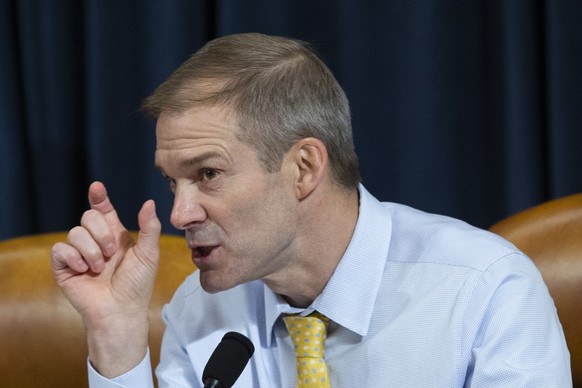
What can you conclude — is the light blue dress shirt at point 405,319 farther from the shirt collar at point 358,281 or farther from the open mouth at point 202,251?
the open mouth at point 202,251

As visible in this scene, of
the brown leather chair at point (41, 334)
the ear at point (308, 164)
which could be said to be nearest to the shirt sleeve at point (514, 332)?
the ear at point (308, 164)

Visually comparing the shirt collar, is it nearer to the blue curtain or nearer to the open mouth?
the open mouth

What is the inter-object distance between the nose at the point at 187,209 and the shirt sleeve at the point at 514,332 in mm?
405

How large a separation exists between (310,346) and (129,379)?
28 cm

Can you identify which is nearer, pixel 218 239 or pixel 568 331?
pixel 218 239

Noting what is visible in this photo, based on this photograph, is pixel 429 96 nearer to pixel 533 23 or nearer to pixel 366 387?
pixel 533 23

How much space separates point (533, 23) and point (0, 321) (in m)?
1.25

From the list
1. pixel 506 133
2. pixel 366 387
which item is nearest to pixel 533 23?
pixel 506 133

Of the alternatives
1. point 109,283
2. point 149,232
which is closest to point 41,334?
point 109,283

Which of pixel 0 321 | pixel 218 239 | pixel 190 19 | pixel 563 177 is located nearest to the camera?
pixel 218 239

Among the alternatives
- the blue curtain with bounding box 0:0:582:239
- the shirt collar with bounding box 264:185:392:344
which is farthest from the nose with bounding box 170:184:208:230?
the blue curtain with bounding box 0:0:582:239

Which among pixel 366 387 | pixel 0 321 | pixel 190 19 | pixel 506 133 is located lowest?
pixel 0 321

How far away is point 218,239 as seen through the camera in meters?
1.39

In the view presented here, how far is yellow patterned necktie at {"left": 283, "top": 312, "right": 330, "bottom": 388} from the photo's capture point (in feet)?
4.71
